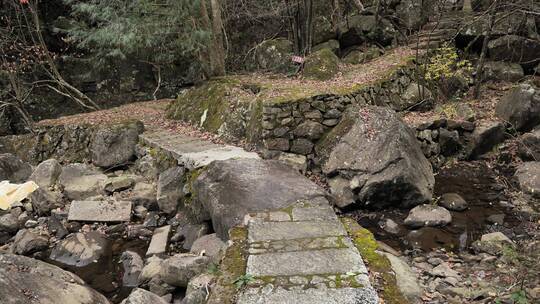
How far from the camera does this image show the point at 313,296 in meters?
3.57

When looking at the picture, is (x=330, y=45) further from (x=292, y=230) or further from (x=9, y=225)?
(x=9, y=225)

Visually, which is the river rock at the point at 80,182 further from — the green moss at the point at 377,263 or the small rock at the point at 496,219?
the small rock at the point at 496,219

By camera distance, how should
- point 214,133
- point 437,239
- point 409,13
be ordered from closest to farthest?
point 437,239
point 214,133
point 409,13

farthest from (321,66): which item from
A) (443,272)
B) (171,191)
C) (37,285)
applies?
(37,285)

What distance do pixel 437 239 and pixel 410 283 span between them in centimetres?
229

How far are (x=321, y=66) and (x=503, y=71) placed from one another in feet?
18.4

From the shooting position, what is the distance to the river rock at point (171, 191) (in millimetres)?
8109

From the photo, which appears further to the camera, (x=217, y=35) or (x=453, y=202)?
(x=217, y=35)

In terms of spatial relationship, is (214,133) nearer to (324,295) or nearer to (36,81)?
(324,295)

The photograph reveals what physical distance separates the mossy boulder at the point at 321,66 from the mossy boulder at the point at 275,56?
3.15ft

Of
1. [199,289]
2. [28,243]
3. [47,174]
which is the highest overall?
[199,289]

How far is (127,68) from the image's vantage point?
17016 millimetres

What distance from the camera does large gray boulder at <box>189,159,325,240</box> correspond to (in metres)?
5.82

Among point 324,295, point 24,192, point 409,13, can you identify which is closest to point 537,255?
point 324,295
